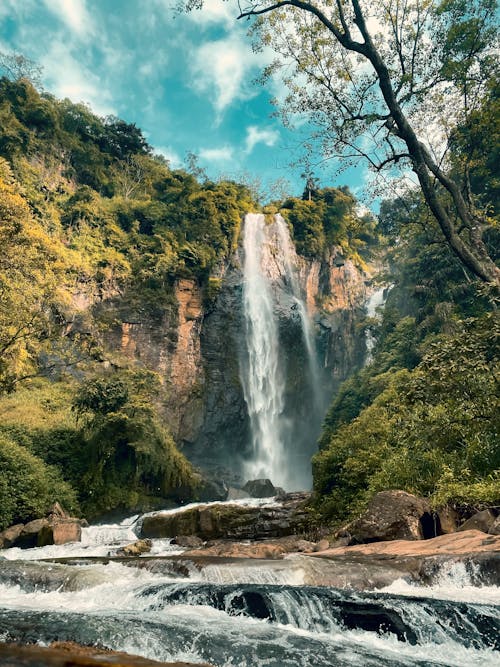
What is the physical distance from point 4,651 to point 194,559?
4.88 meters

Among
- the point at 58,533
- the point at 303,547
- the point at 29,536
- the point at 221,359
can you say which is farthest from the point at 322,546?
the point at 221,359

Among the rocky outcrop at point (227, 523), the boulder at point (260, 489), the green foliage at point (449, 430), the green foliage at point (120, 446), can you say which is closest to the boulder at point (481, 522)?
the green foliage at point (449, 430)

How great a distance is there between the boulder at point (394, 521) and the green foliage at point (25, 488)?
10642 mm

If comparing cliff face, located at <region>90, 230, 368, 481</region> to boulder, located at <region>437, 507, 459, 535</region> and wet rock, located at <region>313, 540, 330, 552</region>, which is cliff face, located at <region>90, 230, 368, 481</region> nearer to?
wet rock, located at <region>313, 540, 330, 552</region>

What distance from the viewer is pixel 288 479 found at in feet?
96.1

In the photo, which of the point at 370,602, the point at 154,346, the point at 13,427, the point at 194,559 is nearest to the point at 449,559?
Result: the point at 370,602

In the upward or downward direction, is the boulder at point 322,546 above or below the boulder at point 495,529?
below

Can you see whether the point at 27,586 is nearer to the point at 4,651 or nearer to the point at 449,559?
the point at 4,651

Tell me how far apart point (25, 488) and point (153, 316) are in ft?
46.4

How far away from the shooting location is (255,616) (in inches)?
198

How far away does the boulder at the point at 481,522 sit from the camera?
771cm

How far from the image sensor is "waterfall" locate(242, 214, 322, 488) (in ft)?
96.3

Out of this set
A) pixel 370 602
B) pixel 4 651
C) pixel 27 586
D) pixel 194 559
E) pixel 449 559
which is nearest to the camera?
pixel 4 651

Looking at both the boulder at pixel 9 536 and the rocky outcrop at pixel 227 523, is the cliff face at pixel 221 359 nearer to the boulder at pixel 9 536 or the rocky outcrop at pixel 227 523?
the rocky outcrop at pixel 227 523
